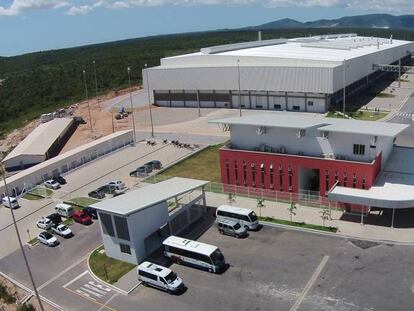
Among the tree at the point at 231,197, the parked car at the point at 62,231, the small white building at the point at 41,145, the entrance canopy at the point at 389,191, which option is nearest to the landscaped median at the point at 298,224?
the entrance canopy at the point at 389,191

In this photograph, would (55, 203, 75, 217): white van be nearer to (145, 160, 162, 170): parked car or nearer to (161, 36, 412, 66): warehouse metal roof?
(145, 160, 162, 170): parked car

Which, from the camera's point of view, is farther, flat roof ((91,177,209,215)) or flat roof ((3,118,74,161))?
flat roof ((3,118,74,161))

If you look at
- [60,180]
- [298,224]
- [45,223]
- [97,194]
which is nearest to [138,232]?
[45,223]

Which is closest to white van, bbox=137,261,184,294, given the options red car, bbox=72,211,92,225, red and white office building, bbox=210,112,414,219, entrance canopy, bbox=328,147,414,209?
red car, bbox=72,211,92,225

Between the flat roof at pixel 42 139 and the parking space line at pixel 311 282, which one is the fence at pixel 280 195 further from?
the flat roof at pixel 42 139

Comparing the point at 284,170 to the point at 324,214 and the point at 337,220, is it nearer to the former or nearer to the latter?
the point at 324,214
